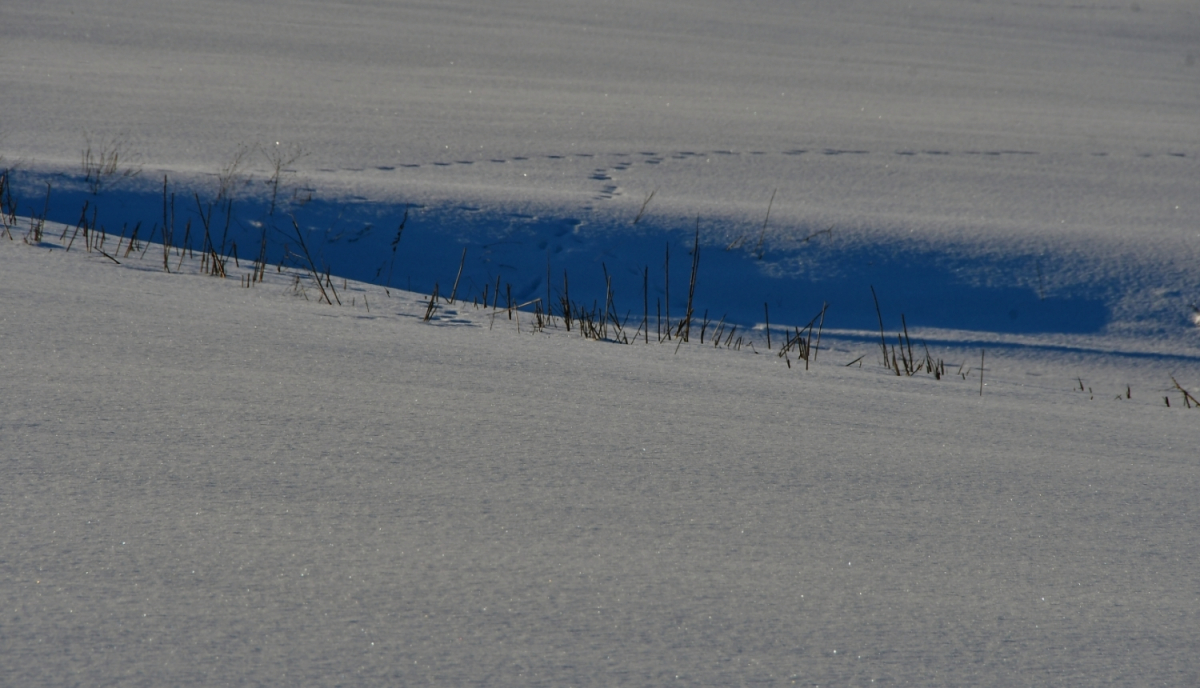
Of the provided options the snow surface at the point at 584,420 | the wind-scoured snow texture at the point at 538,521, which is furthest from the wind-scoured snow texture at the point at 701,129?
the wind-scoured snow texture at the point at 538,521

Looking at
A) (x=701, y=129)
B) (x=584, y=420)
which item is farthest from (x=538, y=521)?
(x=701, y=129)

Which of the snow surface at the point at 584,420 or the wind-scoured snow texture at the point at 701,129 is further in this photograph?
the wind-scoured snow texture at the point at 701,129

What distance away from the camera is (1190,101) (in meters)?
9.41

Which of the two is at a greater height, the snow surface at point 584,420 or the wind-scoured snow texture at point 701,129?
the wind-scoured snow texture at point 701,129

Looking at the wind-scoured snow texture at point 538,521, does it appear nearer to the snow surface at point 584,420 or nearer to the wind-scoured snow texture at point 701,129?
the snow surface at point 584,420

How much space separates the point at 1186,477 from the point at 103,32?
962 cm

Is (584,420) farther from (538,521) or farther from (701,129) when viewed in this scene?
(701,129)

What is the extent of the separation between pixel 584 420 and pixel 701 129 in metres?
5.17

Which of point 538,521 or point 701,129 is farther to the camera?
point 701,129

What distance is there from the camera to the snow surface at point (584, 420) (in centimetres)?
125

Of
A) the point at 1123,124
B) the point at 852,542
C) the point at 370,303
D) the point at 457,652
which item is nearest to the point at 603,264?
the point at 370,303

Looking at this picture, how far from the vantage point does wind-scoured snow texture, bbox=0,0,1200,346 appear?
4637mm

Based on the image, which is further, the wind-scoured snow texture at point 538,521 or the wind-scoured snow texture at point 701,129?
the wind-scoured snow texture at point 701,129

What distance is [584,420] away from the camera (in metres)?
1.97
